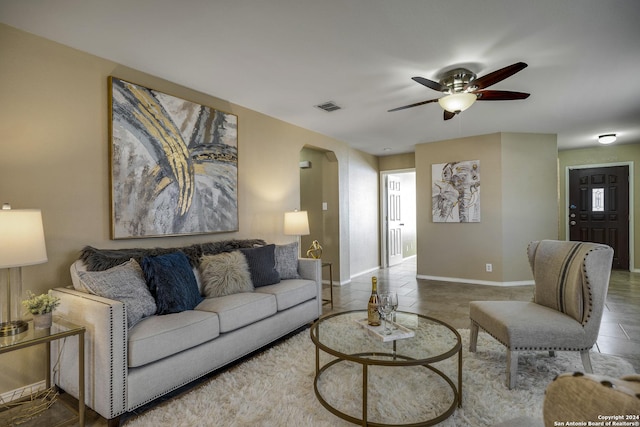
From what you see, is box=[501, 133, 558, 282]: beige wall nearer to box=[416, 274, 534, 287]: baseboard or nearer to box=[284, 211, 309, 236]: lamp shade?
box=[416, 274, 534, 287]: baseboard

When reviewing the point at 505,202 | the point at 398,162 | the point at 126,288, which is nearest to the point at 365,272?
the point at 398,162

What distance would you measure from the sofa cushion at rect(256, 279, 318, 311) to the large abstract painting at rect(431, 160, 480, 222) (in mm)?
3259

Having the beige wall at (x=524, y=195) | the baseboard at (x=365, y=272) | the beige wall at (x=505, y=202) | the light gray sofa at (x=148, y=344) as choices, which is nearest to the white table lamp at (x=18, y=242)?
the light gray sofa at (x=148, y=344)

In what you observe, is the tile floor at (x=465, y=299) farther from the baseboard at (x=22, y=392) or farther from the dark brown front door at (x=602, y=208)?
the baseboard at (x=22, y=392)

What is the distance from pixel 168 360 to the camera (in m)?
2.02

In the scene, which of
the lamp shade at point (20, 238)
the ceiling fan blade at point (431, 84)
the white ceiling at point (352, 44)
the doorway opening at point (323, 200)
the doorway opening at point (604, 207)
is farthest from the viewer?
the doorway opening at point (604, 207)


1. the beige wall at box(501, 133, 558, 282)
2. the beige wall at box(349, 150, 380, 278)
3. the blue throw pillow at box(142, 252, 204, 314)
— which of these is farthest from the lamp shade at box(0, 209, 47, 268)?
the beige wall at box(501, 133, 558, 282)

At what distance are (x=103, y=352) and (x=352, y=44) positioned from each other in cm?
255

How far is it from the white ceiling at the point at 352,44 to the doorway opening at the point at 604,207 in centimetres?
328

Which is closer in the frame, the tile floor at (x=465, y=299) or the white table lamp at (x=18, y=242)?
the white table lamp at (x=18, y=242)

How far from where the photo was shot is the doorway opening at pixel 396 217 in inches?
275

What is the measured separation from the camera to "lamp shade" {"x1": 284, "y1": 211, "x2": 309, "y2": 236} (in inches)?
159

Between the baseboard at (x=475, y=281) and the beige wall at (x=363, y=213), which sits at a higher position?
the beige wall at (x=363, y=213)

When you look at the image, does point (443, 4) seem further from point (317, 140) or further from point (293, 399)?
point (317, 140)
